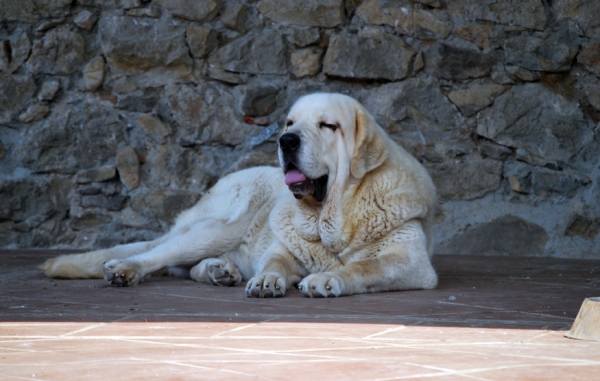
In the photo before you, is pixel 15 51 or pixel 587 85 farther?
pixel 15 51

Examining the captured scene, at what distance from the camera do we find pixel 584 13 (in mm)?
6023

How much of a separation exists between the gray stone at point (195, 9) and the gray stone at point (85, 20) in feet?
2.00

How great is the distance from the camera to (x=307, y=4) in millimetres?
6328

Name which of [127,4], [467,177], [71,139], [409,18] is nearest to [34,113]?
[71,139]

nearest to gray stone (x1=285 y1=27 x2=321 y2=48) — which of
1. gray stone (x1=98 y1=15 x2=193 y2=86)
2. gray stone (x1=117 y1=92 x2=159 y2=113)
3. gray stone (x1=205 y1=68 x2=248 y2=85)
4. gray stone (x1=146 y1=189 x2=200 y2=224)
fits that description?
gray stone (x1=205 y1=68 x2=248 y2=85)

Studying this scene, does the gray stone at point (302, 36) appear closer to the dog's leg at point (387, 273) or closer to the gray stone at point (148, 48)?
the gray stone at point (148, 48)

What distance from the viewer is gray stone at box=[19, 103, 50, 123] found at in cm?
652

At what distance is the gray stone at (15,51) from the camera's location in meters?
6.54

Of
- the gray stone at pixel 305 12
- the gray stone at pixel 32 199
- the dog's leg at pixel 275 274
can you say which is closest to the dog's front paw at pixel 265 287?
the dog's leg at pixel 275 274

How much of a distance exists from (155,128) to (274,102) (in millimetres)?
974

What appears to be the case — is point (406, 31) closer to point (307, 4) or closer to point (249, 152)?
point (307, 4)

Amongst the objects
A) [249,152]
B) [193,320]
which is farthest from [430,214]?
[249,152]

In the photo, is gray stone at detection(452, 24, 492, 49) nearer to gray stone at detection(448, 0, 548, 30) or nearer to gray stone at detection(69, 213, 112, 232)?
gray stone at detection(448, 0, 548, 30)

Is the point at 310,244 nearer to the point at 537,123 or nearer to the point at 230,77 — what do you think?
the point at 230,77
